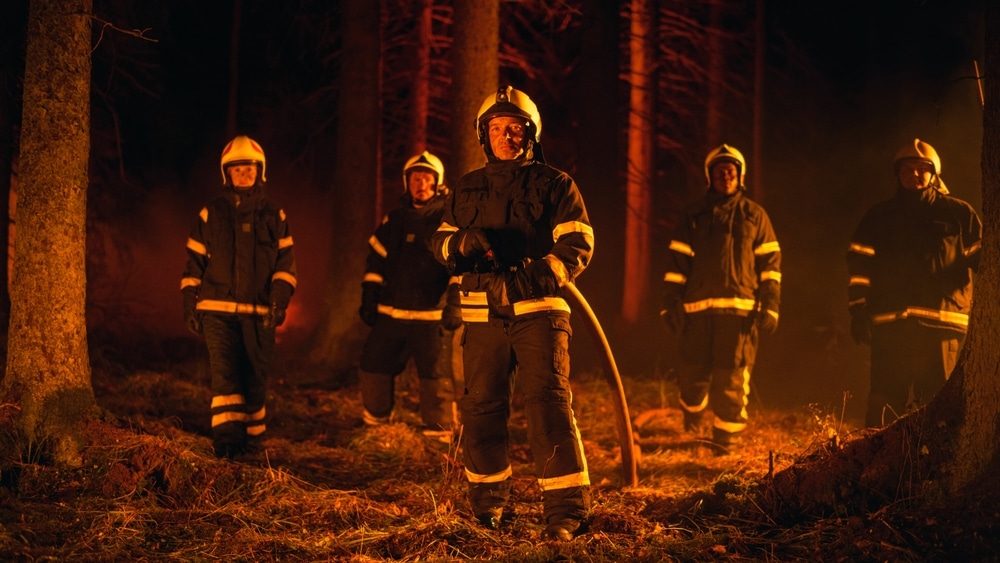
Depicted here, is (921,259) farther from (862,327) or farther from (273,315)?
(273,315)

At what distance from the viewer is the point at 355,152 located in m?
11.7

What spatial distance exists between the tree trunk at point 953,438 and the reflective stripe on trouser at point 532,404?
1.13 m

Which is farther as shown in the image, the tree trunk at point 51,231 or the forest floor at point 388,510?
the tree trunk at point 51,231

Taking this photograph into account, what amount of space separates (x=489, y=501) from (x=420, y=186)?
369 centimetres

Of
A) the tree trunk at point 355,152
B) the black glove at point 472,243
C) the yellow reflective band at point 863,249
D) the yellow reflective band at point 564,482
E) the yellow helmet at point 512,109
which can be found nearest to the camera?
the yellow reflective band at point 564,482

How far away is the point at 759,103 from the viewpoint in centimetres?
1416

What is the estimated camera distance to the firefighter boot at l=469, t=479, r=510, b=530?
201 inches

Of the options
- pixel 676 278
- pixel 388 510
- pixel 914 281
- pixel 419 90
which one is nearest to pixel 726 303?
pixel 676 278

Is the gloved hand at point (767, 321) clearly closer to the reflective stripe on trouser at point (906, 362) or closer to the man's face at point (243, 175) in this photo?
the reflective stripe on trouser at point (906, 362)

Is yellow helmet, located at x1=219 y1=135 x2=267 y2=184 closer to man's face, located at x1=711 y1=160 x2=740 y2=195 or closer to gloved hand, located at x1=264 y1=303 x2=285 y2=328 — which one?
gloved hand, located at x1=264 y1=303 x2=285 y2=328

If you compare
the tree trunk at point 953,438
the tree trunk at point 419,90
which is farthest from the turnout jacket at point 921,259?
the tree trunk at point 419,90

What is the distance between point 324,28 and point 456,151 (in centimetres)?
1014

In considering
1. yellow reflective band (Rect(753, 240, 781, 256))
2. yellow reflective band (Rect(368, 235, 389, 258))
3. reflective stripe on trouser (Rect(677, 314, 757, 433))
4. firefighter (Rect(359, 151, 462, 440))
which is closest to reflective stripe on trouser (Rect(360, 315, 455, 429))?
firefighter (Rect(359, 151, 462, 440))

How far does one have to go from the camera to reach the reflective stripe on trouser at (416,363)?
26.1 ft
